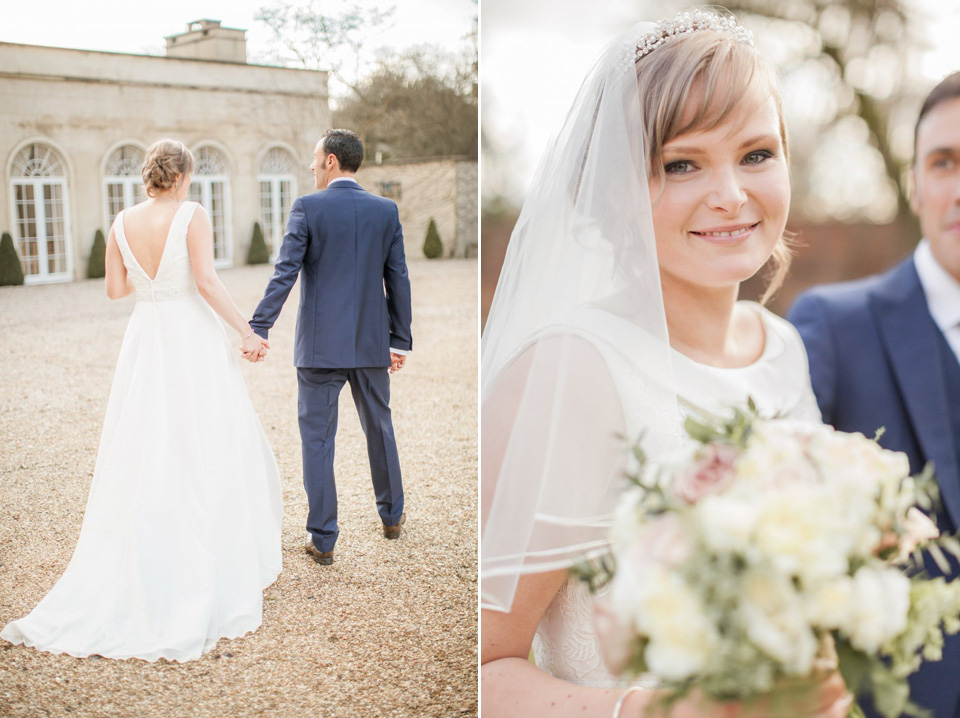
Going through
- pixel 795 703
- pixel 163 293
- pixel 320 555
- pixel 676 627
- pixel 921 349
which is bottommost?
pixel 320 555

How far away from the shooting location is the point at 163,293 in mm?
2258

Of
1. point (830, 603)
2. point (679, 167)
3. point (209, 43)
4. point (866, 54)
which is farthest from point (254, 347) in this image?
point (866, 54)

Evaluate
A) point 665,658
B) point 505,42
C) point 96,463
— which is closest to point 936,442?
point 665,658

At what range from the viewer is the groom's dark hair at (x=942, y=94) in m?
1.88

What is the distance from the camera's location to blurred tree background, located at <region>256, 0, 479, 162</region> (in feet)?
7.23

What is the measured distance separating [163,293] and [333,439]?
62 cm

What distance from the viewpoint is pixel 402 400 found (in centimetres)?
238

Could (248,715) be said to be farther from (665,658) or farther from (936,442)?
(936,442)

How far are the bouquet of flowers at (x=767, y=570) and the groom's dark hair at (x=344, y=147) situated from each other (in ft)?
4.54

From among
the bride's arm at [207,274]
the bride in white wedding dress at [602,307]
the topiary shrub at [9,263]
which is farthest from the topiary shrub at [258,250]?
the bride in white wedding dress at [602,307]

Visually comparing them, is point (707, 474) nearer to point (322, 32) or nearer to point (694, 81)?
point (694, 81)

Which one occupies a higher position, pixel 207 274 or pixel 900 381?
pixel 207 274

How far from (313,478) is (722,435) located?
1.38m

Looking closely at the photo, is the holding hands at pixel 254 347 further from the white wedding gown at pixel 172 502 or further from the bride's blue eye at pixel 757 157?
the bride's blue eye at pixel 757 157
